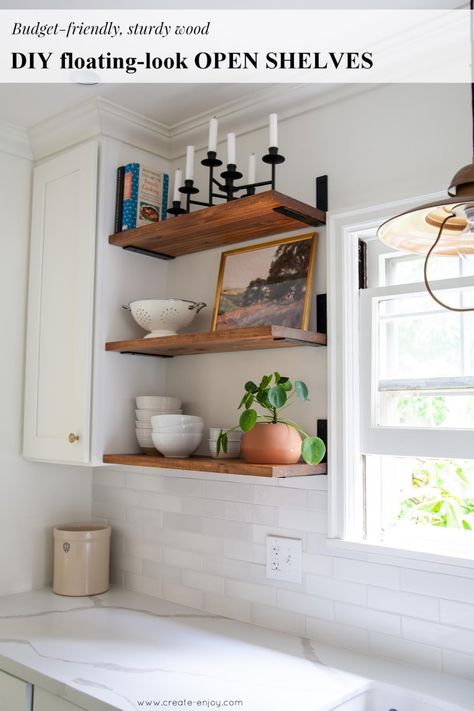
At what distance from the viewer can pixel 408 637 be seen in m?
1.66

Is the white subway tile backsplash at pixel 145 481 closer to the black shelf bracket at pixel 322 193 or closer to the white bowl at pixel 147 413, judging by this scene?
the white bowl at pixel 147 413

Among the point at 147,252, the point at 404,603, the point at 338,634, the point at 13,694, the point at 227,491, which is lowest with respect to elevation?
the point at 13,694

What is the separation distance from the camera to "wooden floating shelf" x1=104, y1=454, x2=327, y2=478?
1.69m

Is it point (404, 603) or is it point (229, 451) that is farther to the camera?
point (229, 451)

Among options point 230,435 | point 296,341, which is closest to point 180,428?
point 230,435

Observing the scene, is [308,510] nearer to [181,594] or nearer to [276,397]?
[276,397]

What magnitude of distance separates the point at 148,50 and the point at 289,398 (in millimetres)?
1072

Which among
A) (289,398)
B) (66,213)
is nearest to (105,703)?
(289,398)

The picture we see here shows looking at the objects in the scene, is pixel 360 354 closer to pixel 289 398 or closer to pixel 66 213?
pixel 289 398

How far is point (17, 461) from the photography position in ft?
7.66

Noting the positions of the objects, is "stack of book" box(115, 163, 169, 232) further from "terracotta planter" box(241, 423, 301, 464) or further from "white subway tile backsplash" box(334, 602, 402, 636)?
"white subway tile backsplash" box(334, 602, 402, 636)

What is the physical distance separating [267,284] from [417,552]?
2.92 feet

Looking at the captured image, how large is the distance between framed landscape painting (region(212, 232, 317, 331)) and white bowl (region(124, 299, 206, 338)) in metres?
0.09

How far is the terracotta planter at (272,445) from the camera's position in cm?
177
